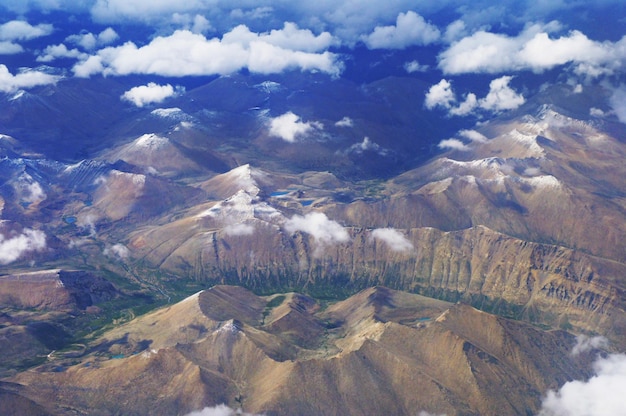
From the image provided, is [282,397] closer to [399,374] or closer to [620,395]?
[399,374]

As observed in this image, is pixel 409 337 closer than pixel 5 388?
No

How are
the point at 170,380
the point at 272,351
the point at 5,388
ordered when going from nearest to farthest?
1. the point at 5,388
2. the point at 170,380
3. the point at 272,351

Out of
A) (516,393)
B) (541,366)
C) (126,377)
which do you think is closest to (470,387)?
(516,393)

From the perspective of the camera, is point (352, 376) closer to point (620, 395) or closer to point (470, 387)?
point (470, 387)

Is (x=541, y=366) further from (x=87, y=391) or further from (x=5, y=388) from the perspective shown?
(x=5, y=388)

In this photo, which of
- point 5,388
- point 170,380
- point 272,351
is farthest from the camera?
point 272,351

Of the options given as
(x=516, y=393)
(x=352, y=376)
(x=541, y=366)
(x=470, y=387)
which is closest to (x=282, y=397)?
(x=352, y=376)

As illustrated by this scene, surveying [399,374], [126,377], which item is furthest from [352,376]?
[126,377]

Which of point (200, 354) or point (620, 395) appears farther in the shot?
point (200, 354)
